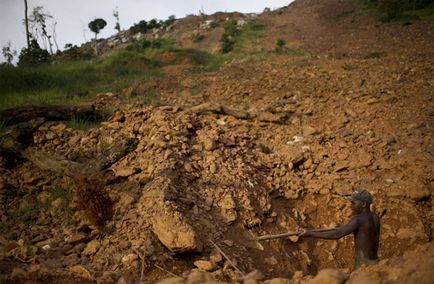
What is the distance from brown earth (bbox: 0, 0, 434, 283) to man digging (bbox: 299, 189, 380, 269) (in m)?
0.47

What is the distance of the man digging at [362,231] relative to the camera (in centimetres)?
272

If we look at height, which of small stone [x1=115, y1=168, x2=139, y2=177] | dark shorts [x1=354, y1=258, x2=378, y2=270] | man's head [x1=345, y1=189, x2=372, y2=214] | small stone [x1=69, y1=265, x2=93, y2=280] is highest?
small stone [x1=115, y1=168, x2=139, y2=177]

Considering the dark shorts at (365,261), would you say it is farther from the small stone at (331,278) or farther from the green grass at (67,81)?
the green grass at (67,81)

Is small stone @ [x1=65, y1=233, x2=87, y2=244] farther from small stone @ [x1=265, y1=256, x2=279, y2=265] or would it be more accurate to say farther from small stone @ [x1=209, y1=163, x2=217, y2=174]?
small stone @ [x1=265, y1=256, x2=279, y2=265]

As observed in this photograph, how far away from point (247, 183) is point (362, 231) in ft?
4.35

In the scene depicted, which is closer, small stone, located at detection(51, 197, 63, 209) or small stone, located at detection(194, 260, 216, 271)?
small stone, located at detection(194, 260, 216, 271)

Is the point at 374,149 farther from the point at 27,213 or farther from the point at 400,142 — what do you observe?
the point at 27,213

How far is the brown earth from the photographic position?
101 inches

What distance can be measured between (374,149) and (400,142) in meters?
0.38

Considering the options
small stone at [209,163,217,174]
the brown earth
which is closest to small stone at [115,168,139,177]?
the brown earth

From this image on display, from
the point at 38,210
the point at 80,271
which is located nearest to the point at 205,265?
the point at 80,271

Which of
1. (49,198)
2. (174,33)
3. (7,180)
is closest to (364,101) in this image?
(49,198)

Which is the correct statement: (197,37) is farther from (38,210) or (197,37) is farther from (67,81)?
(38,210)

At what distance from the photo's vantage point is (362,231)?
2.74 metres
